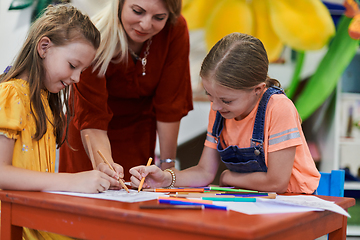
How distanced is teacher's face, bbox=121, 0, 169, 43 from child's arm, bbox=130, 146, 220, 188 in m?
0.48

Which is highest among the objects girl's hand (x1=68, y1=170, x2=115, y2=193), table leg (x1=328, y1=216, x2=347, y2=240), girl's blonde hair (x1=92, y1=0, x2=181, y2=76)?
girl's blonde hair (x1=92, y1=0, x2=181, y2=76)

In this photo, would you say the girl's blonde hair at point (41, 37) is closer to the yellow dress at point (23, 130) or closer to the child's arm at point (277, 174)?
the yellow dress at point (23, 130)

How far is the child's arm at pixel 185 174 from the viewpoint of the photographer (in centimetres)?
107

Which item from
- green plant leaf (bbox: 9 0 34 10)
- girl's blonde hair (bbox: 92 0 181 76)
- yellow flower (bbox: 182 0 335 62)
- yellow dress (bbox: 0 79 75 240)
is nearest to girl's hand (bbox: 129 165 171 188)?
yellow dress (bbox: 0 79 75 240)

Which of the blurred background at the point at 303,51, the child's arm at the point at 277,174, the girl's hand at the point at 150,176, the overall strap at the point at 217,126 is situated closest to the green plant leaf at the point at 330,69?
the blurred background at the point at 303,51

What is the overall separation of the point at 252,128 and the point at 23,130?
0.68 m

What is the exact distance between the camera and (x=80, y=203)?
0.73 metres

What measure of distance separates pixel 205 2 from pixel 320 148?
1.27 metres

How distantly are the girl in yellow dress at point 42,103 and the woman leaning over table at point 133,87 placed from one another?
158 mm

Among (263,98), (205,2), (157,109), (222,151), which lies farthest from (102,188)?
(205,2)

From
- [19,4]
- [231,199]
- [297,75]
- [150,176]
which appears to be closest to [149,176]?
[150,176]

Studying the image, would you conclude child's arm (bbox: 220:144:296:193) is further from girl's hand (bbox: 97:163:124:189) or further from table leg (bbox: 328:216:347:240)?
girl's hand (bbox: 97:163:124:189)

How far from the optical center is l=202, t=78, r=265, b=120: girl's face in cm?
109

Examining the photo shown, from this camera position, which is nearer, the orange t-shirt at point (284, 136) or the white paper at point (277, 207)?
the white paper at point (277, 207)
